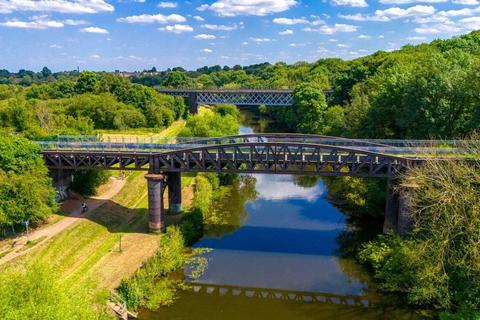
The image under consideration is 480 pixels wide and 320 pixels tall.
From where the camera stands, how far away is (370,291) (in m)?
33.3

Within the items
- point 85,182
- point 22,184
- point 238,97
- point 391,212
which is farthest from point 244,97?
point 22,184

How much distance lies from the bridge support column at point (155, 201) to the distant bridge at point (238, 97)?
6778cm

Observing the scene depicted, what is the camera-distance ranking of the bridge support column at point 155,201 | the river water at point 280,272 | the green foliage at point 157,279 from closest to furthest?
the green foliage at point 157,279
the river water at point 280,272
the bridge support column at point 155,201

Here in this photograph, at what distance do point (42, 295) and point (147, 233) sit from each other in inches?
828

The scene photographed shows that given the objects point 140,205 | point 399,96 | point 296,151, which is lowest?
point 140,205

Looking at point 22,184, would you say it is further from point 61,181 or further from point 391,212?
point 391,212

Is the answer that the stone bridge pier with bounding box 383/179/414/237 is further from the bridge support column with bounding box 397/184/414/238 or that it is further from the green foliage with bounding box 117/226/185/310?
the green foliage with bounding box 117/226/185/310

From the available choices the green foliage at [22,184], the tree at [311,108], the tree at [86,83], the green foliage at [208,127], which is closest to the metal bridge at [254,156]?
the green foliage at [22,184]

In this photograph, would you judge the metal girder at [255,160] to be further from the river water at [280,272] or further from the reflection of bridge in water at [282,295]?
the reflection of bridge in water at [282,295]

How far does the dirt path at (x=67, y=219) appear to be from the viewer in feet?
114

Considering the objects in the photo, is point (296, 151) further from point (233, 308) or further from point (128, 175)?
point (128, 175)

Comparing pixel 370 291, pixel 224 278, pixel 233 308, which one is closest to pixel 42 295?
pixel 233 308

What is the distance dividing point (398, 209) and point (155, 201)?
76.6 ft

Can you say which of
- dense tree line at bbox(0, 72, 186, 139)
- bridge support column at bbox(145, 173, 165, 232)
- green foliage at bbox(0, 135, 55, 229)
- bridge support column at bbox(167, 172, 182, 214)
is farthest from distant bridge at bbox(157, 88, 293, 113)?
green foliage at bbox(0, 135, 55, 229)
